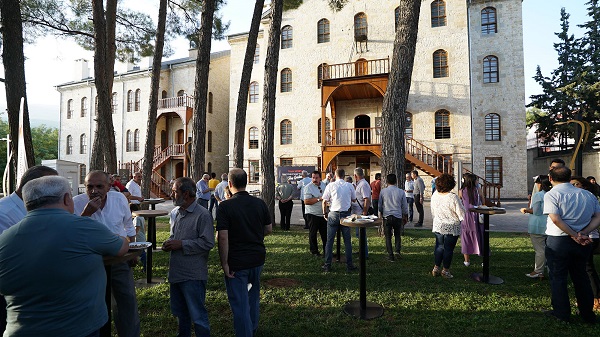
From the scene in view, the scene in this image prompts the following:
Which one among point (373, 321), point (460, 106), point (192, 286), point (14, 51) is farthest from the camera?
point (460, 106)

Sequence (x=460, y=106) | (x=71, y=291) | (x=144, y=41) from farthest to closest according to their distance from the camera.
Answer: (x=460, y=106), (x=144, y=41), (x=71, y=291)

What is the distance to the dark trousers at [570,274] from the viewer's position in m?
4.00

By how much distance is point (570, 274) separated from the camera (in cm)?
406

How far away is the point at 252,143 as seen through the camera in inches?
1027

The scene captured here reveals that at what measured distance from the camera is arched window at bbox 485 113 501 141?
21.0 m

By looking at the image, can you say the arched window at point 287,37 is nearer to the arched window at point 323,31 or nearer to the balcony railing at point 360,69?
the arched window at point 323,31

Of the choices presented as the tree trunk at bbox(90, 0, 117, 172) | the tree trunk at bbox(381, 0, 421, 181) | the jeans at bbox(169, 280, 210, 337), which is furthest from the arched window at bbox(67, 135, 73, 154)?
the jeans at bbox(169, 280, 210, 337)

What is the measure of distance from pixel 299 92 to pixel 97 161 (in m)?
15.7

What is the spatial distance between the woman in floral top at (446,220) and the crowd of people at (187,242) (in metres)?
0.02

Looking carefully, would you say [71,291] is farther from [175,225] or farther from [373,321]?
[373,321]

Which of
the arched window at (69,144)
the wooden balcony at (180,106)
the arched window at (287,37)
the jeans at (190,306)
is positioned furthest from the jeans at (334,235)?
the arched window at (69,144)

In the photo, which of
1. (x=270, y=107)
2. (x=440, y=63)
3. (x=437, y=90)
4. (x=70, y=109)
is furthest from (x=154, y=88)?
(x=70, y=109)

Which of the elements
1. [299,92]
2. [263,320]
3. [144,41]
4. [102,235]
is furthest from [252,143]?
[102,235]

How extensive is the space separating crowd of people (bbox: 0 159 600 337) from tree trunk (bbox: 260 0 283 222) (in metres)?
3.63
